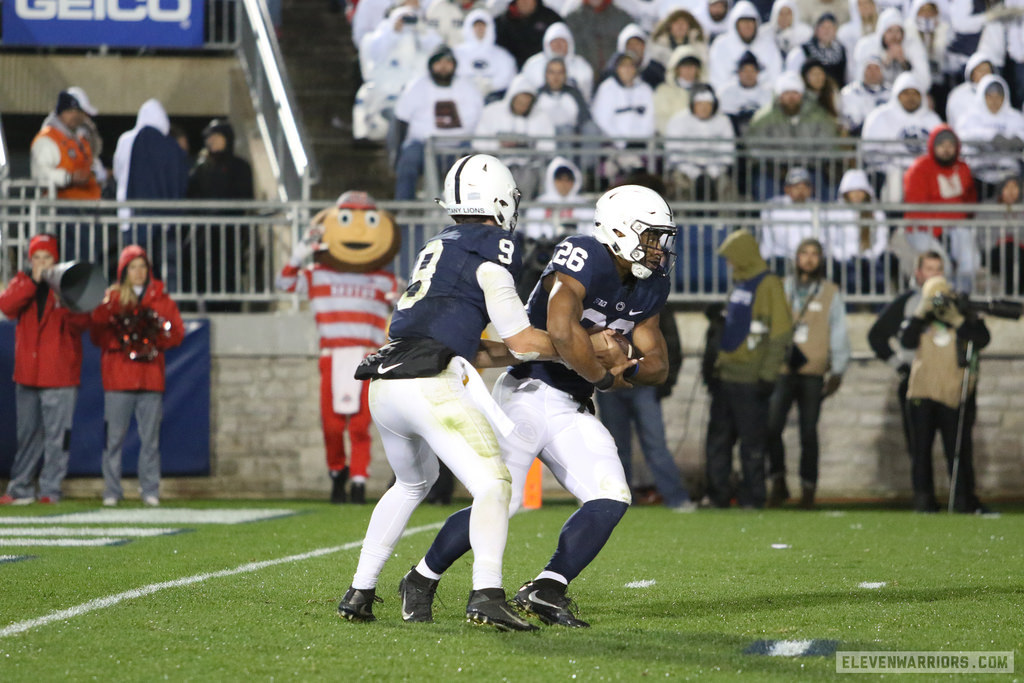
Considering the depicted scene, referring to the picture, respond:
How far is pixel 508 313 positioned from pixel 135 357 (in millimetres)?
7267

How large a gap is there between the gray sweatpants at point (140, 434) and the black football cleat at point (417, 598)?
6.94 meters

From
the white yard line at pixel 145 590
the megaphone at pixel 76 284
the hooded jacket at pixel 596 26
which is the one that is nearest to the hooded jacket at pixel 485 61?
the hooded jacket at pixel 596 26

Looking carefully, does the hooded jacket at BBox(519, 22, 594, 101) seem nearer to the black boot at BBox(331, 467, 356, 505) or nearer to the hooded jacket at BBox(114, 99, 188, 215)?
the hooded jacket at BBox(114, 99, 188, 215)

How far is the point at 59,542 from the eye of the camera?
8.86 metres

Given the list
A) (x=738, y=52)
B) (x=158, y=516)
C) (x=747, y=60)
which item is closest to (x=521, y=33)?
(x=738, y=52)

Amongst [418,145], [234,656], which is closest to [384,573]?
[234,656]

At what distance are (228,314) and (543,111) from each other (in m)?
3.73

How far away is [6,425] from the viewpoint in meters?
13.2

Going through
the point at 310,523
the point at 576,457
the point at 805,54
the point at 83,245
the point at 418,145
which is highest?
the point at 805,54

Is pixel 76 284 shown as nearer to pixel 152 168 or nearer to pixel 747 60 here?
pixel 152 168

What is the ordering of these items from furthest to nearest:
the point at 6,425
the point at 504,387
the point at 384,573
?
the point at 6,425, the point at 384,573, the point at 504,387

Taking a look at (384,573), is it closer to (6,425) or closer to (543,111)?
(6,425)

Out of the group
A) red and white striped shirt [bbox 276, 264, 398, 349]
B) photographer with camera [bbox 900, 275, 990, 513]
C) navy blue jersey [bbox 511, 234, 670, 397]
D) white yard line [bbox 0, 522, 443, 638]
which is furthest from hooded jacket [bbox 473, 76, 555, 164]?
navy blue jersey [bbox 511, 234, 670, 397]

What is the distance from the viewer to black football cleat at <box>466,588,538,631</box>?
5.42m
